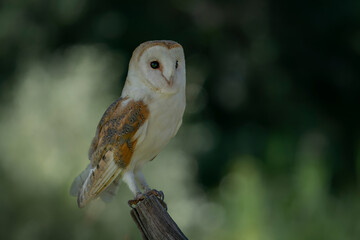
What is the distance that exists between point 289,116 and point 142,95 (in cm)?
529

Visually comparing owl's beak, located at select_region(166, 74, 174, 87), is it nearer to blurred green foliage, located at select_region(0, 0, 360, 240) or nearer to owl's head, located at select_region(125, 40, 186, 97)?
owl's head, located at select_region(125, 40, 186, 97)

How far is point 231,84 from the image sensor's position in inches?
278

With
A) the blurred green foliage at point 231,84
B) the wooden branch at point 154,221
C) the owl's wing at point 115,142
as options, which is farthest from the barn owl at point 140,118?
the blurred green foliage at point 231,84

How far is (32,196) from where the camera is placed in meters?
3.01

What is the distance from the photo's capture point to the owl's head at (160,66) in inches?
65.4

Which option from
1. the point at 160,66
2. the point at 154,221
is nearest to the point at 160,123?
the point at 160,66

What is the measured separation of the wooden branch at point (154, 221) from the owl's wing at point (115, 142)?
188mm

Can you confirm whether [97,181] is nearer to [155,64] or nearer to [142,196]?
[142,196]

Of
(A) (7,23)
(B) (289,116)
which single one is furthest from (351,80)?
(A) (7,23)

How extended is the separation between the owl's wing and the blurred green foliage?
1.65 metres

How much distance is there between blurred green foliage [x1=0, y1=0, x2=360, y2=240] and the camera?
12.2 ft

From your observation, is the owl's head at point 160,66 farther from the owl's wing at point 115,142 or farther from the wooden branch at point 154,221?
the wooden branch at point 154,221

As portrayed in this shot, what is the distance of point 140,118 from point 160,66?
151mm

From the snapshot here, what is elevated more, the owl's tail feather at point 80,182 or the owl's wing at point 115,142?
the owl's tail feather at point 80,182
